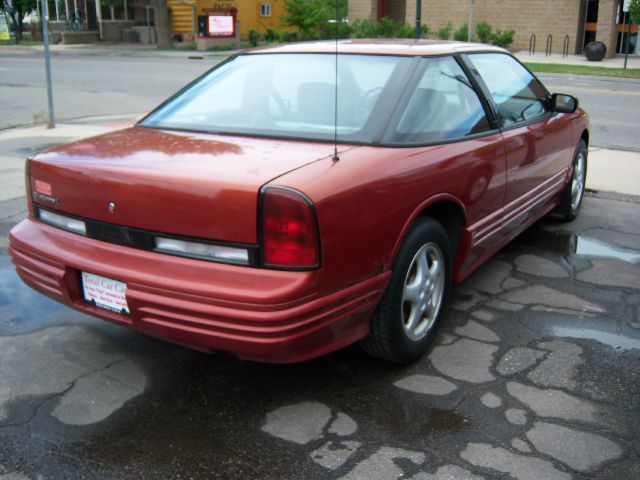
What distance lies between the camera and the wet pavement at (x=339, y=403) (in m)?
2.69

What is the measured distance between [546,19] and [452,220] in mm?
27952

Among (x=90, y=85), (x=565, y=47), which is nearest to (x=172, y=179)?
(x=90, y=85)

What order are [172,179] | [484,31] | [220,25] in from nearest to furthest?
[172,179] < [484,31] < [220,25]

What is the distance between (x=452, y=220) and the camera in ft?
12.2

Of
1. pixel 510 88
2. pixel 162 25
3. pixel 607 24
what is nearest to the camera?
pixel 510 88

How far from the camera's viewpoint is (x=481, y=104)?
160 inches

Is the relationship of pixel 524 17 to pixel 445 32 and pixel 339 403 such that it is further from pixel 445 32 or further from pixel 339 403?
pixel 339 403

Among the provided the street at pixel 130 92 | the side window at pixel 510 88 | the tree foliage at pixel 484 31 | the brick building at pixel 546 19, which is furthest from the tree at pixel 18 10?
the side window at pixel 510 88

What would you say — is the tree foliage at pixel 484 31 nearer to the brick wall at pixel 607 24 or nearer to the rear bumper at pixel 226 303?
the brick wall at pixel 607 24

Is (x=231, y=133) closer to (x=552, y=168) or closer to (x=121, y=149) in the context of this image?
(x=121, y=149)

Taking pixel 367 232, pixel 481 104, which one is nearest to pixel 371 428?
pixel 367 232

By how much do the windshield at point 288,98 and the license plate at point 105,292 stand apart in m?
0.98

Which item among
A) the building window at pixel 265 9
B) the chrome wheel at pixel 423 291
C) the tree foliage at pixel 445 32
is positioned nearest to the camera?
the chrome wheel at pixel 423 291

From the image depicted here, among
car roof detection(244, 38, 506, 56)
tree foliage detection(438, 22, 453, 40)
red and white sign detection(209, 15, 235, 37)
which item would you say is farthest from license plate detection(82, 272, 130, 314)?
red and white sign detection(209, 15, 235, 37)
